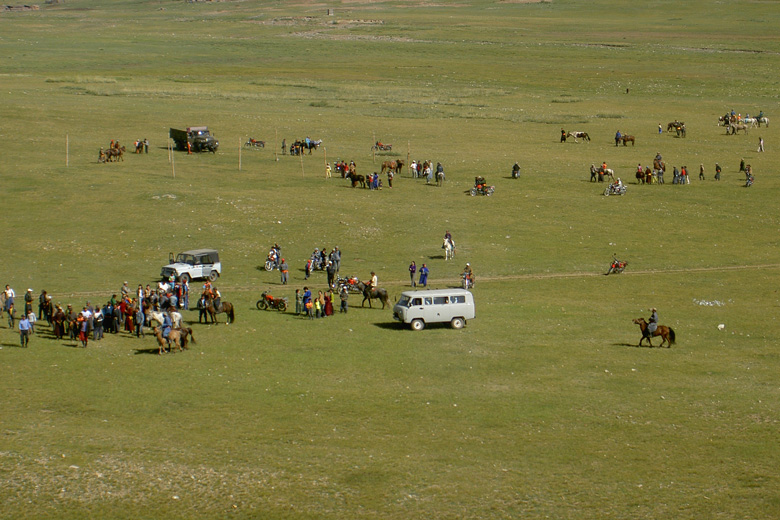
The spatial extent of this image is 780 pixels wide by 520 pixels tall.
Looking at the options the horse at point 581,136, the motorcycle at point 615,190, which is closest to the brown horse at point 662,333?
the motorcycle at point 615,190

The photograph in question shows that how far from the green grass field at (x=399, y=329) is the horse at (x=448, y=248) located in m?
1.17

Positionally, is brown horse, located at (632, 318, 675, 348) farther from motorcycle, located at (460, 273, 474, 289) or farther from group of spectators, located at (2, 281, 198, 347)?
group of spectators, located at (2, 281, 198, 347)

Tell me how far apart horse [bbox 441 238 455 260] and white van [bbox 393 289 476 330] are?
13.4 metres

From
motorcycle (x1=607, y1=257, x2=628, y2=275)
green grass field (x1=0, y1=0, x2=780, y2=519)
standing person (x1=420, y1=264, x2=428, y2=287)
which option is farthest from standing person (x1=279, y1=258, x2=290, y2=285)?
motorcycle (x1=607, y1=257, x2=628, y2=275)

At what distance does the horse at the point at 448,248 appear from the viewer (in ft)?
175

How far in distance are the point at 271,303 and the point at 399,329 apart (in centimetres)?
653

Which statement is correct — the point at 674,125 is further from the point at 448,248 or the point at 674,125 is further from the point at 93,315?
the point at 93,315

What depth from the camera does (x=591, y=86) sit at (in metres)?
132

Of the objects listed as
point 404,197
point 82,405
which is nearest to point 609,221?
point 404,197

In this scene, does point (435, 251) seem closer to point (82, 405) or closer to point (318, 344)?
point (318, 344)

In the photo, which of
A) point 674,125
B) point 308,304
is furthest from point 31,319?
point 674,125

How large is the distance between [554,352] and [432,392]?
272 inches

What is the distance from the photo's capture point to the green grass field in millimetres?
25062

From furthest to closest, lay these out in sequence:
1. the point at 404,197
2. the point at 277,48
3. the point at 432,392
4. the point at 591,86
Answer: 1. the point at 277,48
2. the point at 591,86
3. the point at 404,197
4. the point at 432,392
